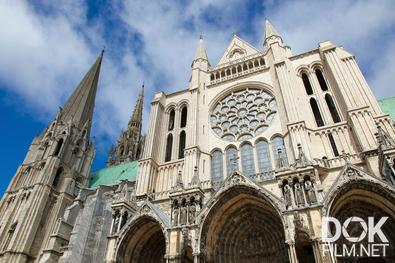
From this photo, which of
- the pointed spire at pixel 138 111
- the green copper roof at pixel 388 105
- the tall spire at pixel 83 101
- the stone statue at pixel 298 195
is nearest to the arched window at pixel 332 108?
the green copper roof at pixel 388 105

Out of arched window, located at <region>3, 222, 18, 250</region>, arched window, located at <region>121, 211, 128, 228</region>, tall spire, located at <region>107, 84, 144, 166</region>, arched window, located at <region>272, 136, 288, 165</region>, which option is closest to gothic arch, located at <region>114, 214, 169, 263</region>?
arched window, located at <region>121, 211, 128, 228</region>

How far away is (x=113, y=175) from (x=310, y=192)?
21361 mm

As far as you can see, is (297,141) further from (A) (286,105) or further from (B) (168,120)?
(B) (168,120)

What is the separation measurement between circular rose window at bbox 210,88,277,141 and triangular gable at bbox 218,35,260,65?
4861mm

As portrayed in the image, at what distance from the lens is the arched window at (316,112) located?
1511cm

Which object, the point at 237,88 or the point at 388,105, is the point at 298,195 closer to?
the point at 237,88

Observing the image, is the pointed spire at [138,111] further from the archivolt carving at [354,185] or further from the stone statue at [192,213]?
the archivolt carving at [354,185]

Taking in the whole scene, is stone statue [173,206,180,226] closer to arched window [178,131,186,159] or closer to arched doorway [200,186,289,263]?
arched doorway [200,186,289,263]

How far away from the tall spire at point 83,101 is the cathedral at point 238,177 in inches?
223

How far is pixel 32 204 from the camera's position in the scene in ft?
71.1

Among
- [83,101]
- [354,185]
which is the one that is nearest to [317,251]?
[354,185]

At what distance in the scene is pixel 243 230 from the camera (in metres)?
12.4

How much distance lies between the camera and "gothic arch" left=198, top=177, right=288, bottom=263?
37.4ft

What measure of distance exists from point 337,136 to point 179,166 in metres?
8.44
